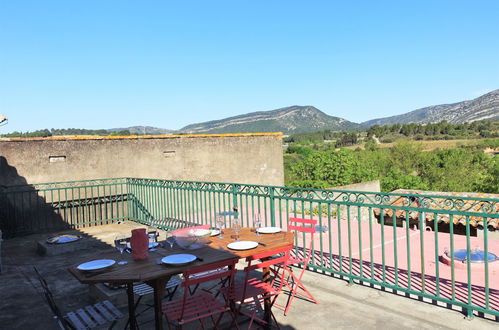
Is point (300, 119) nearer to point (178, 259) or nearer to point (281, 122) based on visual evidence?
point (281, 122)

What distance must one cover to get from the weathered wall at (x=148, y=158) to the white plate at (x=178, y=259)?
736 cm

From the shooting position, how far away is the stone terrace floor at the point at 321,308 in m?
3.56

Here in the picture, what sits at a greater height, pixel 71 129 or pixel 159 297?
pixel 71 129

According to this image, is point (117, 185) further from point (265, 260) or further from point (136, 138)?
point (265, 260)

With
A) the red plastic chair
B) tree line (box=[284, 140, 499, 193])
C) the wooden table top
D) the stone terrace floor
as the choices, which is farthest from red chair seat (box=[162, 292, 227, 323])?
tree line (box=[284, 140, 499, 193])

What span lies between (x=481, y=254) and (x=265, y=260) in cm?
421

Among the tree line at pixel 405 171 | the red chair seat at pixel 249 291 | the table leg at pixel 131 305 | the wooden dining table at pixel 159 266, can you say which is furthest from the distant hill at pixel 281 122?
the table leg at pixel 131 305

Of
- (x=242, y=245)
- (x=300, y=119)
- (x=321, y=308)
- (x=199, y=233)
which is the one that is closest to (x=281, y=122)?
(x=300, y=119)

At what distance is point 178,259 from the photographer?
3137mm

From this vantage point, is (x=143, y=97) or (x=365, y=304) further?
(x=143, y=97)

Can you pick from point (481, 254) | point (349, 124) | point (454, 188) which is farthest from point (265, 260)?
point (349, 124)

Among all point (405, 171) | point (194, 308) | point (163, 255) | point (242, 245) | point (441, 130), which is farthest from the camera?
point (441, 130)

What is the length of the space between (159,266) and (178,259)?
16 centimetres

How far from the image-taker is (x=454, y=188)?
3319 centimetres
